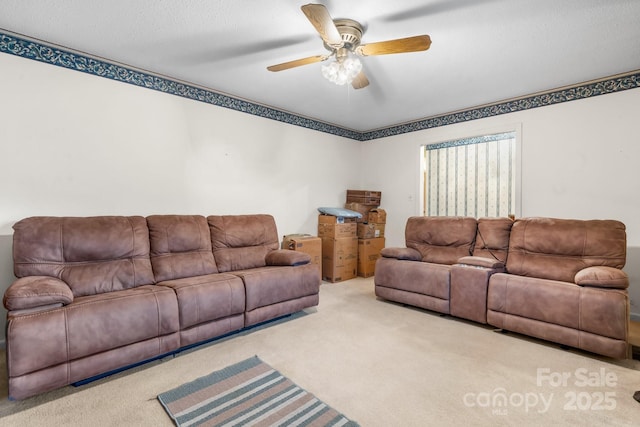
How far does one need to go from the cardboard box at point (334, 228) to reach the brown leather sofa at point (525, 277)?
109 centimetres

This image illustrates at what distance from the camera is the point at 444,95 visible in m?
4.03

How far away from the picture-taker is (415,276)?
3557mm

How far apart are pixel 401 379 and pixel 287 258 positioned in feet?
5.70

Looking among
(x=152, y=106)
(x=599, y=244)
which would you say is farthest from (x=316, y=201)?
(x=599, y=244)

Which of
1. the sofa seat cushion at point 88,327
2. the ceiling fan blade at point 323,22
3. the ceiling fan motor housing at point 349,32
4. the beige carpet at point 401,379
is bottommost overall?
the beige carpet at point 401,379

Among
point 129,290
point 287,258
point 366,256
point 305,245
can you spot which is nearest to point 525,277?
point 287,258

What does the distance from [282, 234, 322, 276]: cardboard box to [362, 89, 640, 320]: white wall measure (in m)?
2.75

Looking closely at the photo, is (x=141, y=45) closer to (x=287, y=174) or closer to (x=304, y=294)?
(x=287, y=174)

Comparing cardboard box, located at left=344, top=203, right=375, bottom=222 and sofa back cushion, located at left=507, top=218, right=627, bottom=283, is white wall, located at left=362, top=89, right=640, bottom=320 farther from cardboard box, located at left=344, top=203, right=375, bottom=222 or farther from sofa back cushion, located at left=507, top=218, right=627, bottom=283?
cardboard box, located at left=344, top=203, right=375, bottom=222

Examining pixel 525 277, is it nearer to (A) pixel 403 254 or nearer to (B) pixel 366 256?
(A) pixel 403 254

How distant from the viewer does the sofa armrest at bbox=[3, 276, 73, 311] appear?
1.86 m

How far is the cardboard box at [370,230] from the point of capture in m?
5.22

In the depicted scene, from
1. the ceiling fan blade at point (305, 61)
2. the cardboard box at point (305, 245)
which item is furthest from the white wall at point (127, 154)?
the ceiling fan blade at point (305, 61)

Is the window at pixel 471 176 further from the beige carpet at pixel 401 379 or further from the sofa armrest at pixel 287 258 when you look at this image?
the sofa armrest at pixel 287 258
